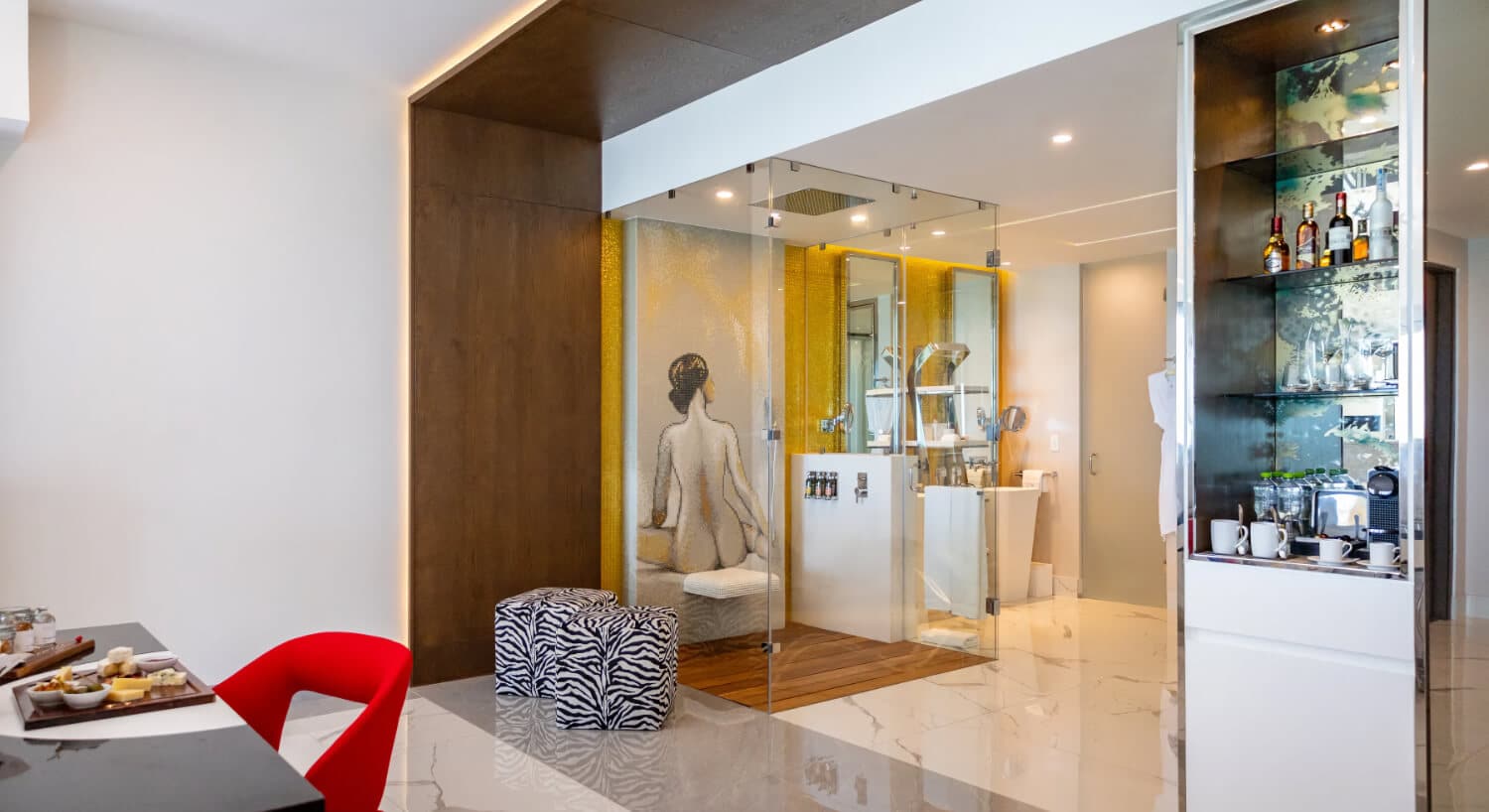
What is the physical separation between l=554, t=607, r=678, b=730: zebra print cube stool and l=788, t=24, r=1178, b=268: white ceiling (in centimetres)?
224

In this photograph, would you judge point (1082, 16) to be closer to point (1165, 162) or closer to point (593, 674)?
point (1165, 162)

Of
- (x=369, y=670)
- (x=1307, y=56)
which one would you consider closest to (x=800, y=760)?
(x=369, y=670)

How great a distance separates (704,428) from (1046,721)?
2.23 m

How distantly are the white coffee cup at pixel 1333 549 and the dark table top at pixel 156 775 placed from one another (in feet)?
8.59

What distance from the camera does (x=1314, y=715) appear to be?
274 centimetres

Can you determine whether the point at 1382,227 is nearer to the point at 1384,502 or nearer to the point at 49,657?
the point at 1384,502

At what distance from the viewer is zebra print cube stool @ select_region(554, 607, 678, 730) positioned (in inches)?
171

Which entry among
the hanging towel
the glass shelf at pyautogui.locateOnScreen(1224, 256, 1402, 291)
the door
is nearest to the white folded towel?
the hanging towel

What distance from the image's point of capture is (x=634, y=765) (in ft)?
12.7

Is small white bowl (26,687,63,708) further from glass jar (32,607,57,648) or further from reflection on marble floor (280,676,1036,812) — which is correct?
reflection on marble floor (280,676,1036,812)

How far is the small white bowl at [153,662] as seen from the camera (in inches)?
88.8

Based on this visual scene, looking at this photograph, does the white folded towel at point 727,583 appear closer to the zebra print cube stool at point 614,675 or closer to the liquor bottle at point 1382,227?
the zebra print cube stool at point 614,675

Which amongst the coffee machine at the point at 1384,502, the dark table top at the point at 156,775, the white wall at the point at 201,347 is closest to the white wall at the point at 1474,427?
the coffee machine at the point at 1384,502

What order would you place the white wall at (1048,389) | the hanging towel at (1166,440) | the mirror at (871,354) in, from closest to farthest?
the mirror at (871,354), the hanging towel at (1166,440), the white wall at (1048,389)
